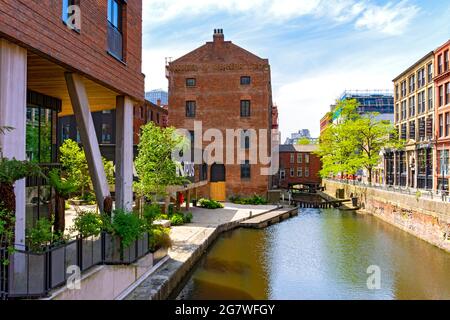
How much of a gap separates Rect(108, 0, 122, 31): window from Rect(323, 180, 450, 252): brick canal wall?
65.0 feet

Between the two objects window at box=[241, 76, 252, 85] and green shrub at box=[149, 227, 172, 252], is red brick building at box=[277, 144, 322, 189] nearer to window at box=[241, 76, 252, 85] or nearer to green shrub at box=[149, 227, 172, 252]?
window at box=[241, 76, 252, 85]

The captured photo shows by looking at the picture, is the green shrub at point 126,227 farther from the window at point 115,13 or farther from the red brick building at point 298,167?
the red brick building at point 298,167

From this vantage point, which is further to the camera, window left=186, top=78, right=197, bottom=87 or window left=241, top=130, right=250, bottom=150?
window left=186, top=78, right=197, bottom=87

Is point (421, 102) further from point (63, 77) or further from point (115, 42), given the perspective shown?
point (63, 77)

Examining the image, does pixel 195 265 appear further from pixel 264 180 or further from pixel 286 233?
pixel 264 180

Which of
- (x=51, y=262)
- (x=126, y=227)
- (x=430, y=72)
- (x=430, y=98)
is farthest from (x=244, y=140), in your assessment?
(x=51, y=262)

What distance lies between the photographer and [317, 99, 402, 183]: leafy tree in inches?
1801

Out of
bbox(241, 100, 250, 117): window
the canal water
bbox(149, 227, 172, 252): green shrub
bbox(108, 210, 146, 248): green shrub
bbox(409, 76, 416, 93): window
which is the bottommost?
the canal water

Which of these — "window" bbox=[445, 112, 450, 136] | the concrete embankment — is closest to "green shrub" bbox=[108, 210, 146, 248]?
the concrete embankment

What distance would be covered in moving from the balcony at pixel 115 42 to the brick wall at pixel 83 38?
9.1 inches

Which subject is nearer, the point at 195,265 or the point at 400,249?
the point at 195,265

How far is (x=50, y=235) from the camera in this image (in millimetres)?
9320
